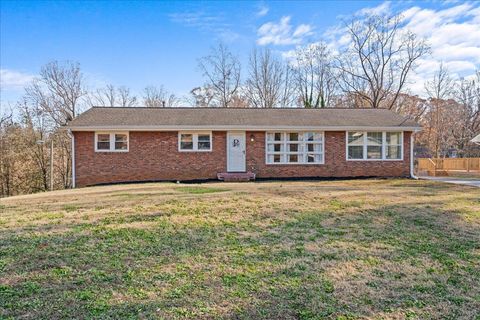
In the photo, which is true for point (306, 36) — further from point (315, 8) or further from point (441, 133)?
point (441, 133)

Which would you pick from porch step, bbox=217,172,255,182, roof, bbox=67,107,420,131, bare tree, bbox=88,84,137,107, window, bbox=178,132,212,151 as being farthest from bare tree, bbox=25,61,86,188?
porch step, bbox=217,172,255,182

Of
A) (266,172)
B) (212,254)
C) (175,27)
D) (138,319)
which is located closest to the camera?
(138,319)

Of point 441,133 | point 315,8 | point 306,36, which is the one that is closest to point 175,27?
point 315,8

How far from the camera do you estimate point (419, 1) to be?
556 inches

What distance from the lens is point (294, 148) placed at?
15.5m

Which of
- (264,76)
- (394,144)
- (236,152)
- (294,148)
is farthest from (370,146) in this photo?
(264,76)

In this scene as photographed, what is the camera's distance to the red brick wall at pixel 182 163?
14695mm

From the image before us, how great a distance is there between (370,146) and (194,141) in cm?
852

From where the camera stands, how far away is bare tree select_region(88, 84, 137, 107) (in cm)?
3142

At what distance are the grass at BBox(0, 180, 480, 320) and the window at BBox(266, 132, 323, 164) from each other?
8073 millimetres

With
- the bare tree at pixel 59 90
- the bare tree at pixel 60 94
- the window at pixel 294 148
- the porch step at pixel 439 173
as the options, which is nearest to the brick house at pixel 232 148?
the window at pixel 294 148

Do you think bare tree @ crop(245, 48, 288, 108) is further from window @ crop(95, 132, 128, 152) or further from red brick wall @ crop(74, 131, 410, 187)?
window @ crop(95, 132, 128, 152)

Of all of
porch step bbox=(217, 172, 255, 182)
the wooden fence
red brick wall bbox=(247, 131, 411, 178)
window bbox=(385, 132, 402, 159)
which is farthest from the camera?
the wooden fence

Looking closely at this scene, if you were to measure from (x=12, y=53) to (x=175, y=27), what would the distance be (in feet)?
37.0
